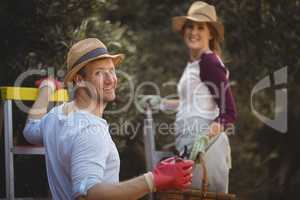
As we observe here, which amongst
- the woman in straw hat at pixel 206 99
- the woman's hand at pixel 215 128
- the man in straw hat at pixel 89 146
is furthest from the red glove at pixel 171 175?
the woman's hand at pixel 215 128

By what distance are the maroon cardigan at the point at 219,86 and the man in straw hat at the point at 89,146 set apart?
1548mm

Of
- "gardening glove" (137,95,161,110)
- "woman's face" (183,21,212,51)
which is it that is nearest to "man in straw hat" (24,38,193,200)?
"woman's face" (183,21,212,51)

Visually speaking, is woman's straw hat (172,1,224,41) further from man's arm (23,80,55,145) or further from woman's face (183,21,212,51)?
man's arm (23,80,55,145)

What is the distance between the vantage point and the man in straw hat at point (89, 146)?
10.5 feet

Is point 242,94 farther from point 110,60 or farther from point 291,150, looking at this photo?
point 110,60

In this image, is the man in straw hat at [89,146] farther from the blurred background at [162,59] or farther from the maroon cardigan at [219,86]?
the maroon cardigan at [219,86]

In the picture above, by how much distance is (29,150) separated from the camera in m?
4.76

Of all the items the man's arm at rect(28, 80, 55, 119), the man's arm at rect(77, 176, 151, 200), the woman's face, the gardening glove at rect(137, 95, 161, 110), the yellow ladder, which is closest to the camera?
the man's arm at rect(77, 176, 151, 200)

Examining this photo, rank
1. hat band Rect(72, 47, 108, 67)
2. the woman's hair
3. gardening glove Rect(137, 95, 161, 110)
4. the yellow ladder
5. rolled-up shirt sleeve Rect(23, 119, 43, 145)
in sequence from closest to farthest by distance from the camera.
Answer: hat band Rect(72, 47, 108, 67) → rolled-up shirt sleeve Rect(23, 119, 43, 145) → the yellow ladder → the woman's hair → gardening glove Rect(137, 95, 161, 110)

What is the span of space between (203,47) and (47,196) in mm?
1649

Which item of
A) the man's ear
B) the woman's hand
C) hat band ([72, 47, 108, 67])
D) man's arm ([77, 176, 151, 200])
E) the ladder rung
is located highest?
hat band ([72, 47, 108, 67])

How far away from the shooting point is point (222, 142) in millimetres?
5312

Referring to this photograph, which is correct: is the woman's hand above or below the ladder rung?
above

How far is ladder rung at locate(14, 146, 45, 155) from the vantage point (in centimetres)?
469
